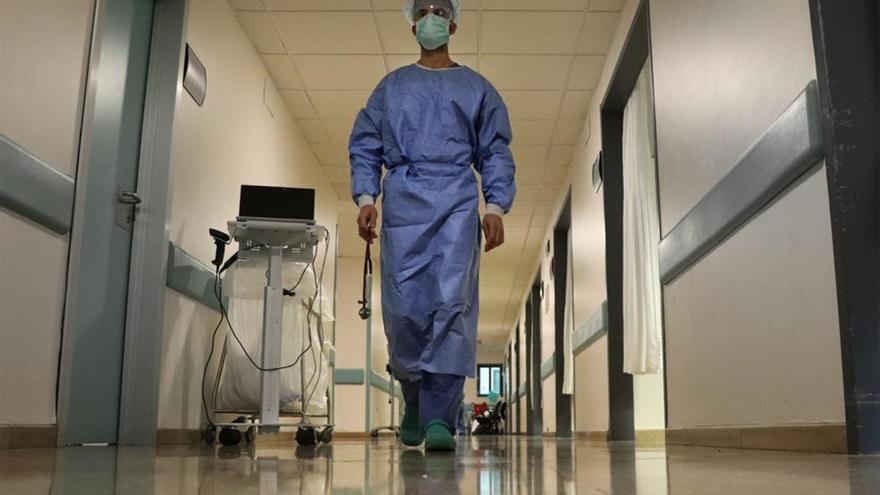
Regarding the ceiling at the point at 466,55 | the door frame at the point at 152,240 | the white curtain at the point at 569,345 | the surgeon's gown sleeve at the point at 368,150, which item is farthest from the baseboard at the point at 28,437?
the white curtain at the point at 569,345

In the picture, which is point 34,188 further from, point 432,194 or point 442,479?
point 442,479

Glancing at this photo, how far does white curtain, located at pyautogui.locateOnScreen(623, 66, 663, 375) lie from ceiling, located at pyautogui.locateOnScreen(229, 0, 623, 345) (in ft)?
1.87

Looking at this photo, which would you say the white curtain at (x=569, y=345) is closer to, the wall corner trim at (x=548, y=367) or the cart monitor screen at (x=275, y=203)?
the wall corner trim at (x=548, y=367)

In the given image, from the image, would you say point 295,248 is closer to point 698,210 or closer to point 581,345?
point 698,210

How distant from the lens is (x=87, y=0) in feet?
9.62

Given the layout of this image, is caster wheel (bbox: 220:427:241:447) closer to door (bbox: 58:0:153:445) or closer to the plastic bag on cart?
the plastic bag on cart

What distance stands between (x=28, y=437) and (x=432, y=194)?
1.51 meters

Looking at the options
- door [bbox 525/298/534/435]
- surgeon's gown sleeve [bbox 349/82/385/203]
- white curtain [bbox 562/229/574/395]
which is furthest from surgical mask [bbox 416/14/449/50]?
door [bbox 525/298/534/435]

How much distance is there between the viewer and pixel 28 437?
253 cm

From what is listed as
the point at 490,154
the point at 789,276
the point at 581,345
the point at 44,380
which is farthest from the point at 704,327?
the point at 581,345

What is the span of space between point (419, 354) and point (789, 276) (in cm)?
117

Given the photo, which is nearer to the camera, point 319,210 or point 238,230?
point 238,230

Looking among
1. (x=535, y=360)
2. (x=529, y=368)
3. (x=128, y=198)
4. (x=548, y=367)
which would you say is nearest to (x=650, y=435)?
(x=128, y=198)

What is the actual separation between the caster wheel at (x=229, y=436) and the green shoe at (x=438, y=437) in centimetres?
175
